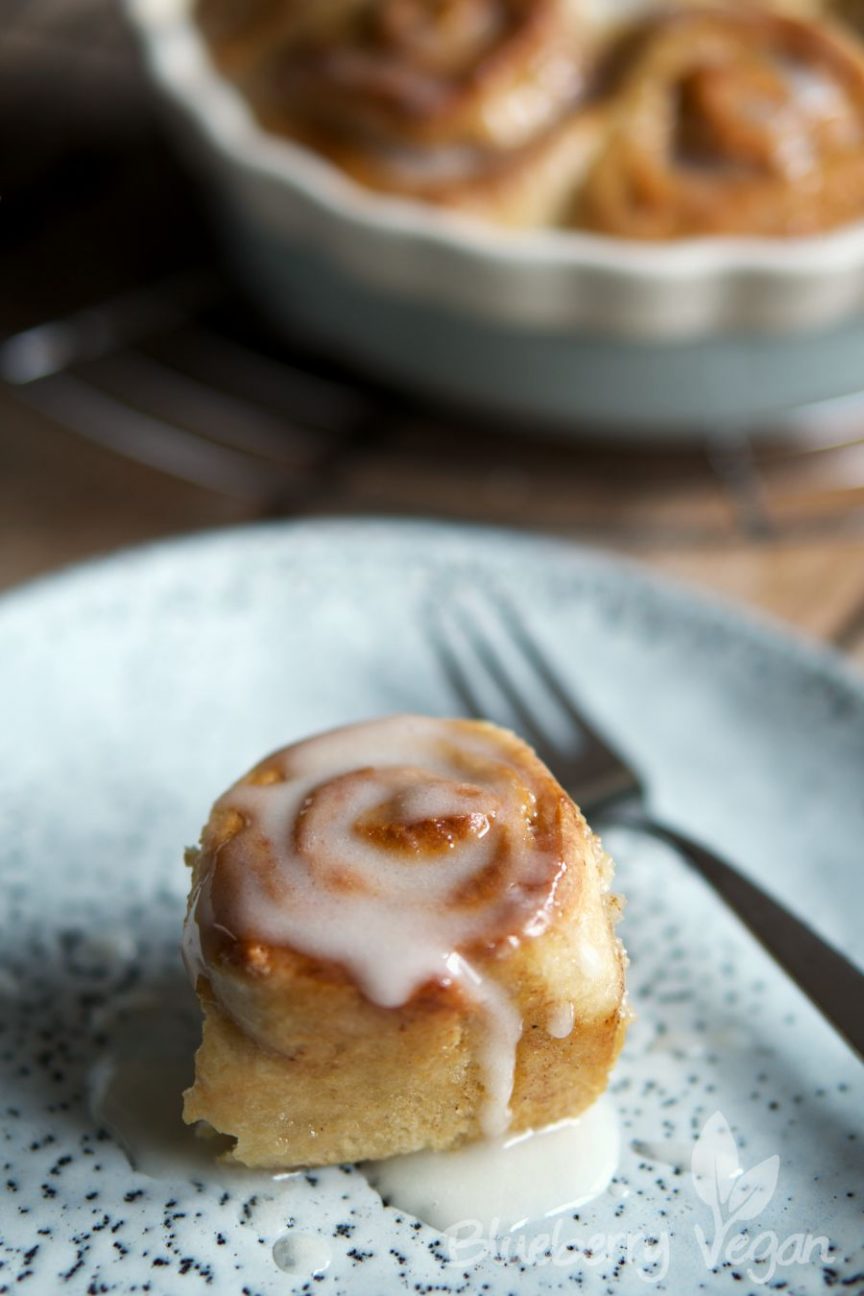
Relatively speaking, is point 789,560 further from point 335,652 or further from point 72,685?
point 72,685

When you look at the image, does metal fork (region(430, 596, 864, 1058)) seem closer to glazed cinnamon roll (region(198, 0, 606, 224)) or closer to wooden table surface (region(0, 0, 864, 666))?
wooden table surface (region(0, 0, 864, 666))

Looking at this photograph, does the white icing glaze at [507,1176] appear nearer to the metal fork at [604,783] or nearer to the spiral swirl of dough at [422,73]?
the metal fork at [604,783]

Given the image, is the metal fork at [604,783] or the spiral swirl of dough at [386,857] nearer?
the spiral swirl of dough at [386,857]

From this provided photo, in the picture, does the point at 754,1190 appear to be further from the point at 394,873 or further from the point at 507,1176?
the point at 394,873

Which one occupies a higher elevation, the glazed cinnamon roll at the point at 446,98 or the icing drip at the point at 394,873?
the glazed cinnamon roll at the point at 446,98

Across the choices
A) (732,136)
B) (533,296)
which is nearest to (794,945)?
(533,296)

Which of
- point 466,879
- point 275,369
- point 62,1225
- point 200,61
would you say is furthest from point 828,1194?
point 200,61

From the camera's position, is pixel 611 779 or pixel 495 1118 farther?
pixel 611 779

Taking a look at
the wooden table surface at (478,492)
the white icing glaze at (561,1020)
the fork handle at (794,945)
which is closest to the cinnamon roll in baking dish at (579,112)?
the wooden table surface at (478,492)
